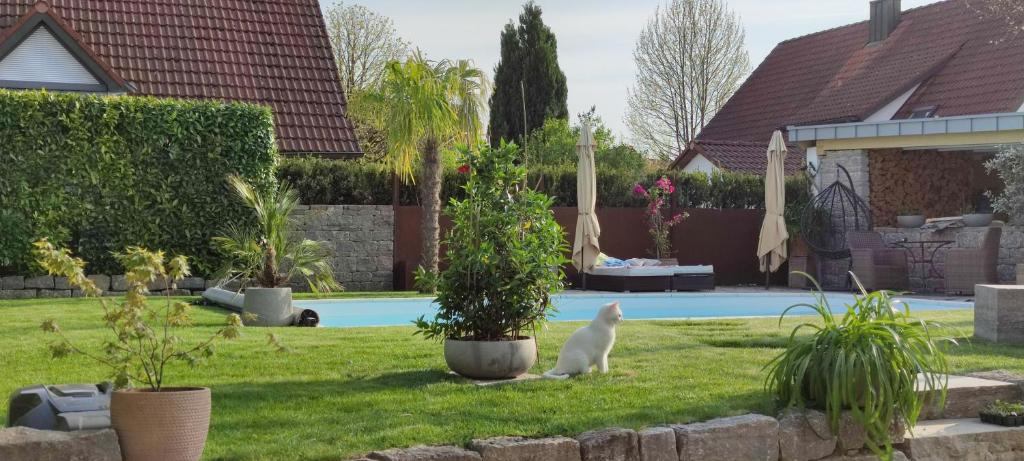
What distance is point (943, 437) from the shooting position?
6527 mm

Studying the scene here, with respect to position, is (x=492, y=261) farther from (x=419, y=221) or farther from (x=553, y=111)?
(x=553, y=111)

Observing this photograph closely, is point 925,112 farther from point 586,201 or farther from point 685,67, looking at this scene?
point 685,67

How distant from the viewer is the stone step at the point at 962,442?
6465mm

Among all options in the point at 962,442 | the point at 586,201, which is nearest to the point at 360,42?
the point at 586,201

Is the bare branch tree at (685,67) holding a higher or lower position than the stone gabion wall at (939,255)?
higher

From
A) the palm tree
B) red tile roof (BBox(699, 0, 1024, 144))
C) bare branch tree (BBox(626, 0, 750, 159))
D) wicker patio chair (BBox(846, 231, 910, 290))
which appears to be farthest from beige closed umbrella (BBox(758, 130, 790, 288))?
bare branch tree (BBox(626, 0, 750, 159))

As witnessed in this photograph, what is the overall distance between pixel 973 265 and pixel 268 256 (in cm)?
1042

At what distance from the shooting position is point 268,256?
466 inches

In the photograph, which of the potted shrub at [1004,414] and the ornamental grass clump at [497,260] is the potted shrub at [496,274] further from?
the potted shrub at [1004,414]

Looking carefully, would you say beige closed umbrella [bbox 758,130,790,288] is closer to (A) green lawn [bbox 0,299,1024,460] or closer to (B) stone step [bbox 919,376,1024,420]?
(A) green lawn [bbox 0,299,1024,460]

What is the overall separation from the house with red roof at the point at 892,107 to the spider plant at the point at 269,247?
9.28 meters

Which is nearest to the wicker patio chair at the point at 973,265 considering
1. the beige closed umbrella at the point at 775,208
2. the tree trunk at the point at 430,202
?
the beige closed umbrella at the point at 775,208

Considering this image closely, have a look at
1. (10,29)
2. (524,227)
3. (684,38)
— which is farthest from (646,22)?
(524,227)

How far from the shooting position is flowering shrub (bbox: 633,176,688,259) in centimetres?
1922
